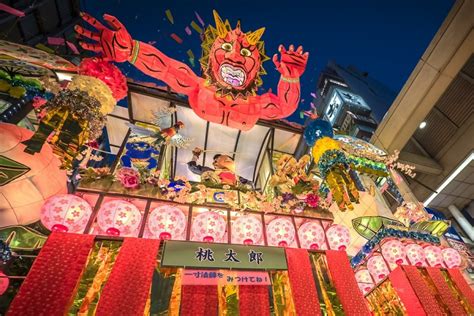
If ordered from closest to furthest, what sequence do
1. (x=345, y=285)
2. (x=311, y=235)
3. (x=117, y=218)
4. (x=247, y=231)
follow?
(x=117, y=218), (x=345, y=285), (x=247, y=231), (x=311, y=235)

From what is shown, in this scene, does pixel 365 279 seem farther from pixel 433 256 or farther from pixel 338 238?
pixel 338 238

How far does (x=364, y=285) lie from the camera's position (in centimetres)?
770

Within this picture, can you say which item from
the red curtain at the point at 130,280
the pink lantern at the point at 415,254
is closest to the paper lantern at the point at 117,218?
the red curtain at the point at 130,280

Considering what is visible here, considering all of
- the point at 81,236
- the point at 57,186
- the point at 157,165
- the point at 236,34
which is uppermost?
the point at 236,34

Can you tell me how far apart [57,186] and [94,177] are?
90 centimetres

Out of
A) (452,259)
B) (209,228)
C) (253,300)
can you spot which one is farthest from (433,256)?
Answer: (209,228)

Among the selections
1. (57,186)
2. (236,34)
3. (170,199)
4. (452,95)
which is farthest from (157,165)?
(452,95)

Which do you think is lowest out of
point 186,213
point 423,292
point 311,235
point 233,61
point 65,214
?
point 423,292

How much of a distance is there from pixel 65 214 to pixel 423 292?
8.50 m

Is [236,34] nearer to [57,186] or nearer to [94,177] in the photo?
[94,177]

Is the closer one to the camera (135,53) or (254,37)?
(135,53)

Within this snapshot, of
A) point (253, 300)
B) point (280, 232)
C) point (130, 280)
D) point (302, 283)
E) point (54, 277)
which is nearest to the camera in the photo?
point (54, 277)

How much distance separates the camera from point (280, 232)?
6.00 m

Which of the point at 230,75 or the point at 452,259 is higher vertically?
the point at 230,75
